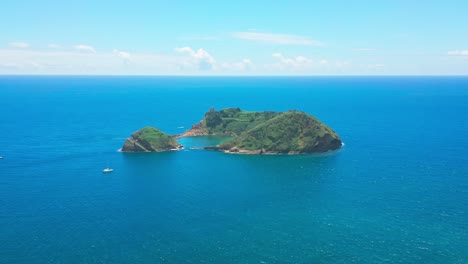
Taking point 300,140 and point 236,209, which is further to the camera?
point 300,140

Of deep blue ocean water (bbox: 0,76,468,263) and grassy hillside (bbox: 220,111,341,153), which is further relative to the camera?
grassy hillside (bbox: 220,111,341,153)

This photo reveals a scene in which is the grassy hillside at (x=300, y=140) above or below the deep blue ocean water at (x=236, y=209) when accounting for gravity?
above

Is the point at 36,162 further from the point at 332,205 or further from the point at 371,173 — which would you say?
the point at 371,173

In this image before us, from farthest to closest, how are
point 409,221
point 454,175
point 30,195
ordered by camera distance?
point 454,175 → point 30,195 → point 409,221

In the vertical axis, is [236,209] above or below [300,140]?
below

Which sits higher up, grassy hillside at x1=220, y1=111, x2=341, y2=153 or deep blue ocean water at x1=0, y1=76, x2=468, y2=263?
grassy hillside at x1=220, y1=111, x2=341, y2=153

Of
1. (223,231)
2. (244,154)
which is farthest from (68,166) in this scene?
(223,231)

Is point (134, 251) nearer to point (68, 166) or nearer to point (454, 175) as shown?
point (68, 166)

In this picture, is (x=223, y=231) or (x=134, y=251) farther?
(x=223, y=231)

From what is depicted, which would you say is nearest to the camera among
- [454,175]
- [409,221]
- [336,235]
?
[336,235]

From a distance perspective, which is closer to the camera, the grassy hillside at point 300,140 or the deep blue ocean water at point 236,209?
the deep blue ocean water at point 236,209
